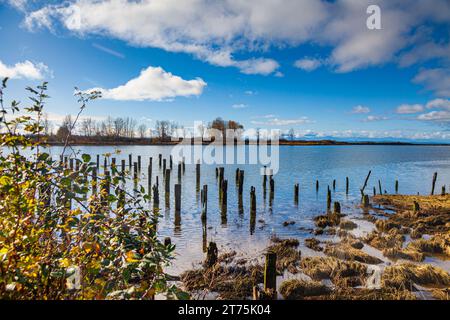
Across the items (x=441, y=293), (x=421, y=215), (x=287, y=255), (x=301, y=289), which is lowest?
(x=421, y=215)

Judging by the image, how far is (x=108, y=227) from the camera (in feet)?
10.4

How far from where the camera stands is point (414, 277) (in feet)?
24.3

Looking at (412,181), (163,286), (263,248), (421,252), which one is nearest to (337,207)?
(421,252)

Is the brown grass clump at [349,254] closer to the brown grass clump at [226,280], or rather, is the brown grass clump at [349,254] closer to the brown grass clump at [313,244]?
the brown grass clump at [313,244]

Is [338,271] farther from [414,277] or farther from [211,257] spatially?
[211,257]

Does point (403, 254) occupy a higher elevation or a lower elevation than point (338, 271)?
lower

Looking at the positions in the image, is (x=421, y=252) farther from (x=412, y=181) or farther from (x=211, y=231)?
(x=412, y=181)

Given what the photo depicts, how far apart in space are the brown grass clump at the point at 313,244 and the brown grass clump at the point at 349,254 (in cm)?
38

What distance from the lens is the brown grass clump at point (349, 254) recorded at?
353 inches

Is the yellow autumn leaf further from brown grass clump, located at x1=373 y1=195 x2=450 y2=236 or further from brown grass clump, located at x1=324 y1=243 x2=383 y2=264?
brown grass clump, located at x1=373 y1=195 x2=450 y2=236

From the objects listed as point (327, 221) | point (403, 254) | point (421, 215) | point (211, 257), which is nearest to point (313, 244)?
point (403, 254)

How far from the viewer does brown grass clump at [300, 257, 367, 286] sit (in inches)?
289

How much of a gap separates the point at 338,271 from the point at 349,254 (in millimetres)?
1921

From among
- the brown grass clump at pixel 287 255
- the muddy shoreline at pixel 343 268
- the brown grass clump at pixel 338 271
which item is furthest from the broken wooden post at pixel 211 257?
the brown grass clump at pixel 338 271
